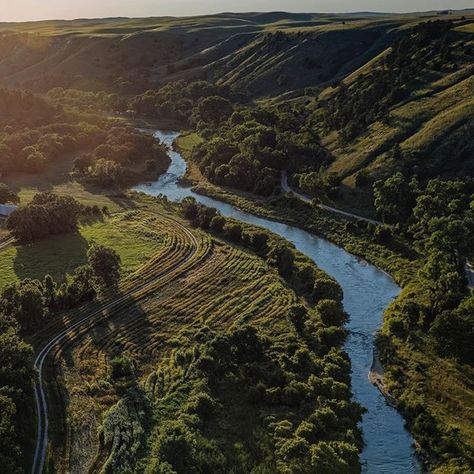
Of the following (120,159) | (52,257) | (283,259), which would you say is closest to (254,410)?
(283,259)

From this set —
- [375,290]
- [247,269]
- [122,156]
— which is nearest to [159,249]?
[247,269]

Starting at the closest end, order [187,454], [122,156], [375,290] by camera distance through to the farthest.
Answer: [187,454] → [375,290] → [122,156]

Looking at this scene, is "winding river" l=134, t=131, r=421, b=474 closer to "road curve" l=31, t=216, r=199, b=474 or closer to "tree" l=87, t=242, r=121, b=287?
"road curve" l=31, t=216, r=199, b=474

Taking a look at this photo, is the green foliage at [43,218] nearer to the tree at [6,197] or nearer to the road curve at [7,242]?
the road curve at [7,242]

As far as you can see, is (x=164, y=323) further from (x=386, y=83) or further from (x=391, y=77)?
(x=391, y=77)

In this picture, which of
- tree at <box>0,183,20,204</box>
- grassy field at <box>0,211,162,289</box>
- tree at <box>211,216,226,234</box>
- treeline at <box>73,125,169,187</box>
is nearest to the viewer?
grassy field at <box>0,211,162,289</box>

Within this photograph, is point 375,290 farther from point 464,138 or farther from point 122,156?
point 122,156

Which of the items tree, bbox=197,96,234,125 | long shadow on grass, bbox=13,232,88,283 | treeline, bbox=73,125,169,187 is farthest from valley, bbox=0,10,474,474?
tree, bbox=197,96,234,125
